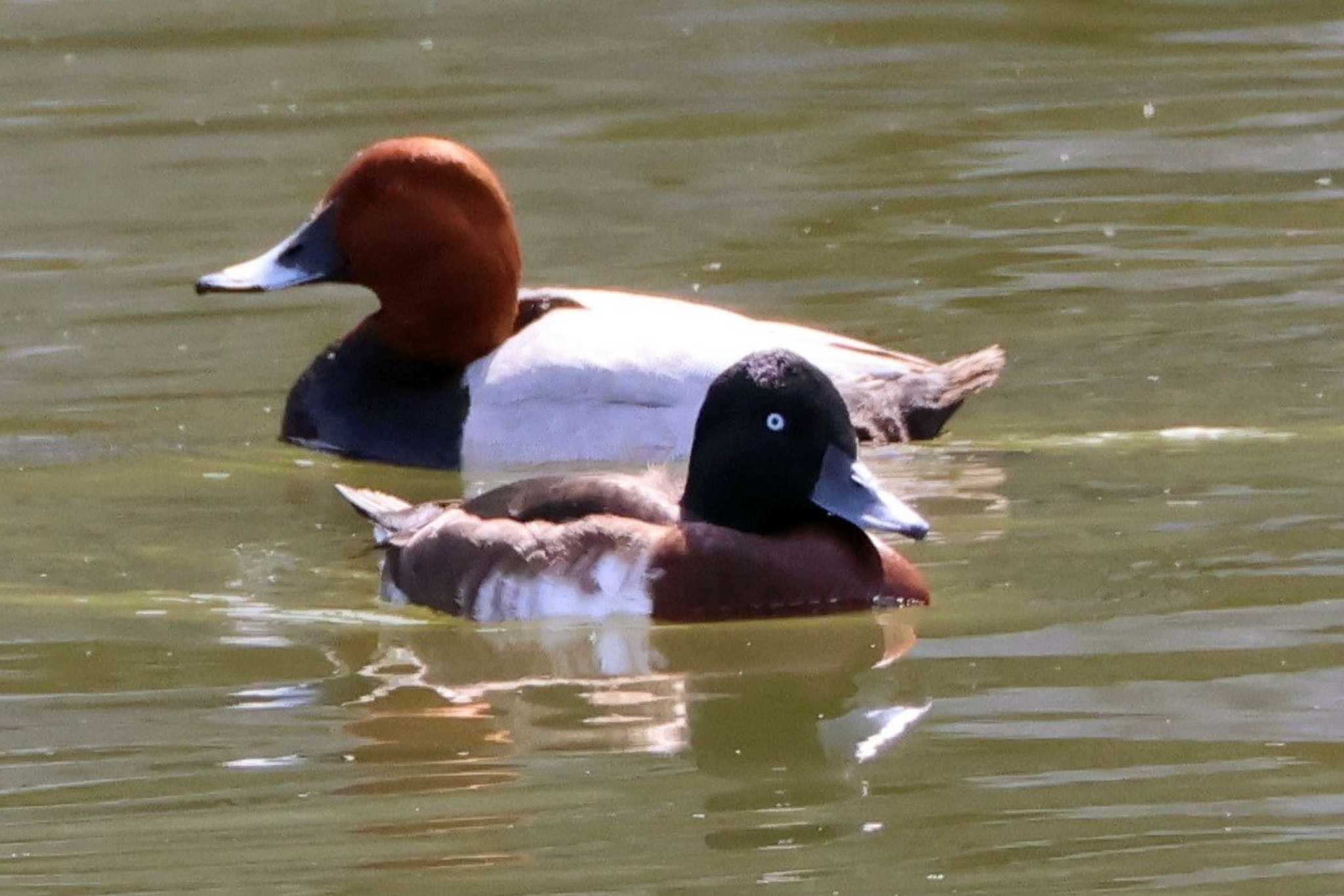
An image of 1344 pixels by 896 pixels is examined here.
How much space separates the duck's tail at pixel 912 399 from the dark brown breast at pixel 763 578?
5.69 ft

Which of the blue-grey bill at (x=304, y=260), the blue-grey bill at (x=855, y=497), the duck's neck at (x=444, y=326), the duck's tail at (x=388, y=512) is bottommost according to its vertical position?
the duck's tail at (x=388, y=512)

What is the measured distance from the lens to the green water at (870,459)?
484cm

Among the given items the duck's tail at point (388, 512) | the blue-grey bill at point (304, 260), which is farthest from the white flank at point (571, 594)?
the blue-grey bill at point (304, 260)

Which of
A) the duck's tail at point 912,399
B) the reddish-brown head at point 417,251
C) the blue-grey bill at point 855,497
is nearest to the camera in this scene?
the blue-grey bill at point 855,497

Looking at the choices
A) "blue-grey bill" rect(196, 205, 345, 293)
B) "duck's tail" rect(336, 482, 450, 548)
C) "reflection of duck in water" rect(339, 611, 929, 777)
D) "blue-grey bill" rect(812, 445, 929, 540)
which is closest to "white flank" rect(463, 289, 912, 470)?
"blue-grey bill" rect(196, 205, 345, 293)

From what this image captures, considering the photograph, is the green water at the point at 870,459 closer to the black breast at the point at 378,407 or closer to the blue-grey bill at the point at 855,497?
the black breast at the point at 378,407

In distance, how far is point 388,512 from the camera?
7047 millimetres

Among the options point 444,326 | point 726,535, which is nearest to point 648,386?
point 444,326

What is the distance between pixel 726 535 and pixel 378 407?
96.4 inches

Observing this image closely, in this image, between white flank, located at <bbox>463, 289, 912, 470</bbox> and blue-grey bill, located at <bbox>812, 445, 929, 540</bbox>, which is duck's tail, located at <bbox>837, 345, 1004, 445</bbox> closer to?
white flank, located at <bbox>463, 289, 912, 470</bbox>

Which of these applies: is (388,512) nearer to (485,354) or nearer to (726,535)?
(726,535)

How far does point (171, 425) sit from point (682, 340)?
5.53ft

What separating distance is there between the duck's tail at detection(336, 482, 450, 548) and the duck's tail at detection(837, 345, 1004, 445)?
1.51m

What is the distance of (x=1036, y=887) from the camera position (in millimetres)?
4398
